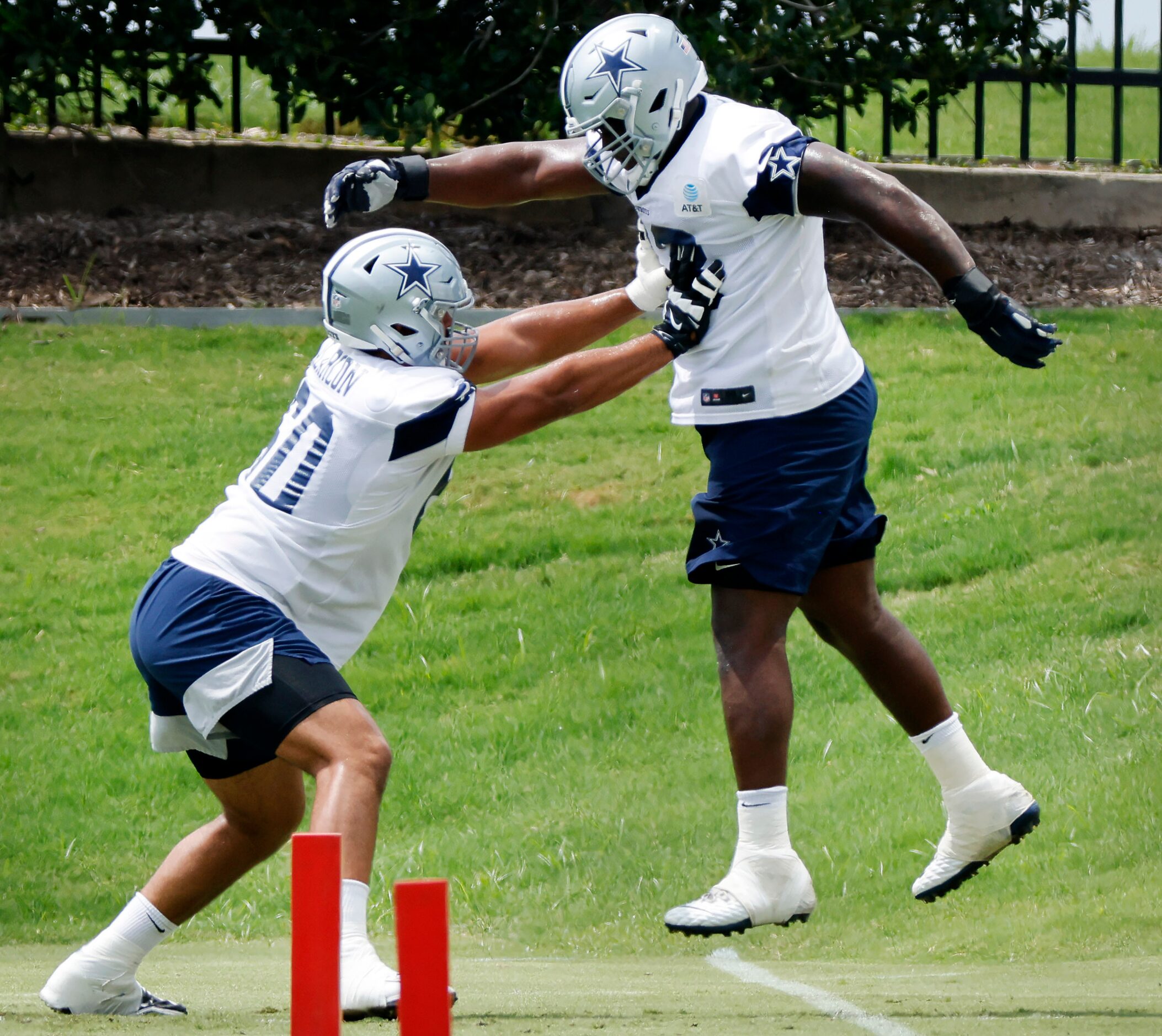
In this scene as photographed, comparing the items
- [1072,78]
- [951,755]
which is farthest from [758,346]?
[1072,78]

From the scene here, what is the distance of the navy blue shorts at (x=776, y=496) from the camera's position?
14.4 feet

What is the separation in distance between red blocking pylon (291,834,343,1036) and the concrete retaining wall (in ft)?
29.8

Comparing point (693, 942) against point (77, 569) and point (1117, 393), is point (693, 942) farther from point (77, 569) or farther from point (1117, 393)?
point (1117, 393)

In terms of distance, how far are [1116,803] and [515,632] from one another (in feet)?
9.44

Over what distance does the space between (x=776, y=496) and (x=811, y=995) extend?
1360 millimetres

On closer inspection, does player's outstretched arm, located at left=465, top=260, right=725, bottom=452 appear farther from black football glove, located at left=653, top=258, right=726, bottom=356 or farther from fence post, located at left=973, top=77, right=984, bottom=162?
fence post, located at left=973, top=77, right=984, bottom=162

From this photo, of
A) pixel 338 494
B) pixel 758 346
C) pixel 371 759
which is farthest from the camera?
pixel 758 346

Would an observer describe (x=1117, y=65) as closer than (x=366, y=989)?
No

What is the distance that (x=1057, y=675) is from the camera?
716 centimetres

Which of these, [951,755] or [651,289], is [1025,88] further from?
[951,755]

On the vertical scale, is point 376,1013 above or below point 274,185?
below

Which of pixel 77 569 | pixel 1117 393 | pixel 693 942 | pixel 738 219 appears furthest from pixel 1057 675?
pixel 77 569

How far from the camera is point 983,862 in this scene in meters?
4.75

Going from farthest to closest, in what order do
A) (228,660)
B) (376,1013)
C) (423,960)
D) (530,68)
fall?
(530,68), (228,660), (376,1013), (423,960)
